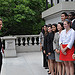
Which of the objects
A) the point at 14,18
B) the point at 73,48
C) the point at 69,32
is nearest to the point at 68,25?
the point at 69,32

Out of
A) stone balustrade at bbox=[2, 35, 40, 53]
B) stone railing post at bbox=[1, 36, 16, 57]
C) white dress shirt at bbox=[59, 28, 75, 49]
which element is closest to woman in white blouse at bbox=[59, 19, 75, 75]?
white dress shirt at bbox=[59, 28, 75, 49]

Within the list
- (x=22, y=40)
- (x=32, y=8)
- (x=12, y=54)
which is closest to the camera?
(x=12, y=54)

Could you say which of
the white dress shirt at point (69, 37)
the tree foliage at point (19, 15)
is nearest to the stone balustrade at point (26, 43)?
the tree foliage at point (19, 15)

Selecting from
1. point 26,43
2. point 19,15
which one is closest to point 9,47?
point 26,43

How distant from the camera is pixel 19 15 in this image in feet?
48.3

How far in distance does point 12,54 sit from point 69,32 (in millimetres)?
6926

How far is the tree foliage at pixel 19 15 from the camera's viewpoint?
585 inches

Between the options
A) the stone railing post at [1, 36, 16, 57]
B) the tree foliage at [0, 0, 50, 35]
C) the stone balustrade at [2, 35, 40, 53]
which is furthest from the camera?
the tree foliage at [0, 0, 50, 35]

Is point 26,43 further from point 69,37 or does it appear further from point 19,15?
point 69,37

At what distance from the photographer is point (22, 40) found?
13484mm

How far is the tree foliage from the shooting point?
1487 centimetres

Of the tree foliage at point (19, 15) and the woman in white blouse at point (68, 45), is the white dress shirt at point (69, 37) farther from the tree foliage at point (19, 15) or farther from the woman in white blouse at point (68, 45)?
the tree foliage at point (19, 15)

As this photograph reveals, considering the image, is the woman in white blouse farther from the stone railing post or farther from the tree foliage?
the tree foliage

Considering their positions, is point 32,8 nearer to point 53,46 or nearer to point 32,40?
point 32,40
